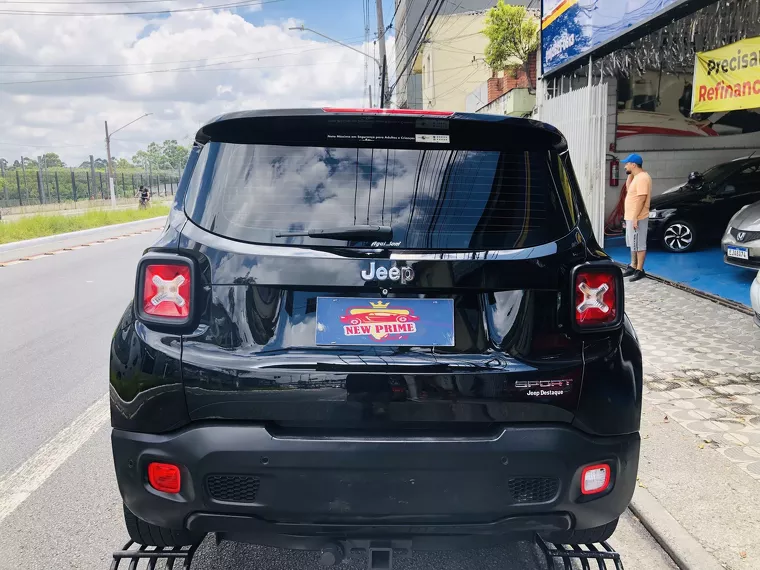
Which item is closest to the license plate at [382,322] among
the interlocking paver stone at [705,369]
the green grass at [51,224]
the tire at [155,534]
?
the tire at [155,534]

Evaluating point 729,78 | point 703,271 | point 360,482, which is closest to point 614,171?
point 703,271

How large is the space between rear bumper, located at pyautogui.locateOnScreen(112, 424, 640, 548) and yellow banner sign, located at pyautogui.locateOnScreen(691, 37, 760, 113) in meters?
6.50

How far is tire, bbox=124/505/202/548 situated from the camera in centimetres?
245

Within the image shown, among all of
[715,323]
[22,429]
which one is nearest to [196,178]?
[22,429]

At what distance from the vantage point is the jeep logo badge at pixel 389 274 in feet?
6.97

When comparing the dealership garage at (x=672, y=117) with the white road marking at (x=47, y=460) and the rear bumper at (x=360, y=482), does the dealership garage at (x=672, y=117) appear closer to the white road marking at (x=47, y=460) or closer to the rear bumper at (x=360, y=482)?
the rear bumper at (x=360, y=482)

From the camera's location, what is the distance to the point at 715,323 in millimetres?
7133

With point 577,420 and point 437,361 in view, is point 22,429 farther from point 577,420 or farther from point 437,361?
point 577,420

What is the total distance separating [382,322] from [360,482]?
53 centimetres

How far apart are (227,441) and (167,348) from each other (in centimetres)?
38

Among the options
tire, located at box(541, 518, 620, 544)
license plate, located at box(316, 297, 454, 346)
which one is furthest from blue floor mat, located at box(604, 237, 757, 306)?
license plate, located at box(316, 297, 454, 346)

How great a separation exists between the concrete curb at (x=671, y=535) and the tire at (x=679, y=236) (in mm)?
9383

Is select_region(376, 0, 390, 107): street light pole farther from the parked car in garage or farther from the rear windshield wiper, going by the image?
the rear windshield wiper

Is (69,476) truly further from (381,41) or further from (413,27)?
(413,27)
